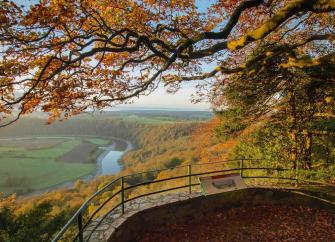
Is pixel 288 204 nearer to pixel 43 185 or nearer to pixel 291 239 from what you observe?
pixel 291 239

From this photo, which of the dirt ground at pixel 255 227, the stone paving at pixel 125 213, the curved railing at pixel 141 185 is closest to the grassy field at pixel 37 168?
the curved railing at pixel 141 185

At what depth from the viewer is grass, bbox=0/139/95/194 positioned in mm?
72812

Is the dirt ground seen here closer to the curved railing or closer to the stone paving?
the stone paving

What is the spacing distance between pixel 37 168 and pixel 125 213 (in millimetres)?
90088

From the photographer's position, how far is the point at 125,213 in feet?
24.2

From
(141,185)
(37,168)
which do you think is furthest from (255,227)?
(37,168)

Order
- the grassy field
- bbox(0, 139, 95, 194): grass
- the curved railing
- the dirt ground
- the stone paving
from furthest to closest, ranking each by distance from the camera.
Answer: the grassy field, bbox(0, 139, 95, 194): grass, the dirt ground, the stone paving, the curved railing

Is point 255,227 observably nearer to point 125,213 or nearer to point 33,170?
point 125,213

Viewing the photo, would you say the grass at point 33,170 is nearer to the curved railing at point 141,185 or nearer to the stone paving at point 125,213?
the curved railing at point 141,185

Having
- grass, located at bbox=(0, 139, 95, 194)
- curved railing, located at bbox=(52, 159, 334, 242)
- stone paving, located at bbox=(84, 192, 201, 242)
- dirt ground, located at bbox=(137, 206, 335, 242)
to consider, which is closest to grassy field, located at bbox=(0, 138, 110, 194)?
grass, located at bbox=(0, 139, 95, 194)

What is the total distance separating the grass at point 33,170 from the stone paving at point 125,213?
73014 mm

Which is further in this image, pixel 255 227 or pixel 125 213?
pixel 255 227

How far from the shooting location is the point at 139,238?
7.09 meters

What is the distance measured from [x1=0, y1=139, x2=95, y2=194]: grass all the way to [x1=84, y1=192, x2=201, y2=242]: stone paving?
7301 cm
